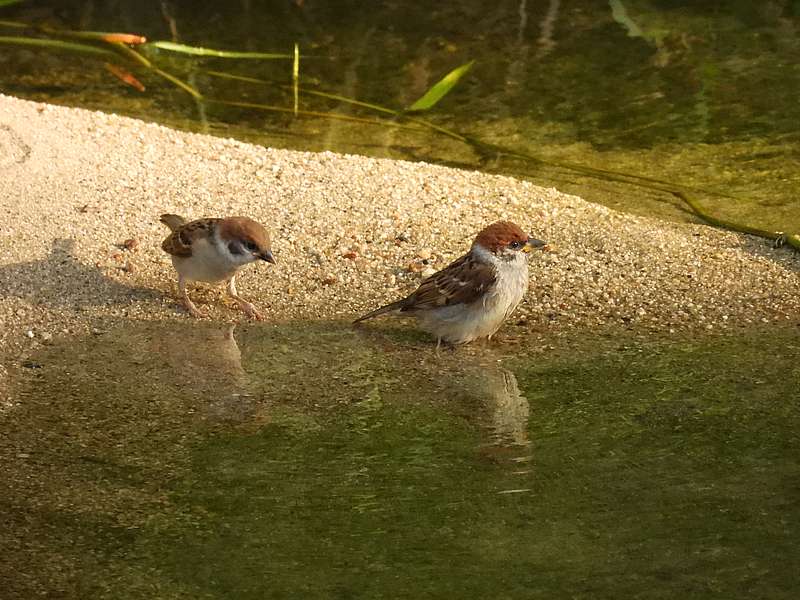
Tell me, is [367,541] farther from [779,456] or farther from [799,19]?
[799,19]

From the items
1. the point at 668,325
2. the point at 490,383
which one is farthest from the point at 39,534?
the point at 668,325

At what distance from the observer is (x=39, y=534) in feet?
15.8

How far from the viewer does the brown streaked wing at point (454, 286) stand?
20.8 ft

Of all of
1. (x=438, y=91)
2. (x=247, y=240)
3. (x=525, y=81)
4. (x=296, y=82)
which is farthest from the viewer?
(x=525, y=81)

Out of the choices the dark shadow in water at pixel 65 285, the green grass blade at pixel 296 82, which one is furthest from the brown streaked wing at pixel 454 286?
the green grass blade at pixel 296 82

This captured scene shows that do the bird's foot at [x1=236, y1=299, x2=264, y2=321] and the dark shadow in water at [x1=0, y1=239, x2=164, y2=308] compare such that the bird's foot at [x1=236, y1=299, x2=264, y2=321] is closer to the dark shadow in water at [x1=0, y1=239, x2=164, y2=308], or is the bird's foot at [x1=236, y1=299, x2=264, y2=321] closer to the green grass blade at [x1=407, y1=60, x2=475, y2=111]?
the dark shadow in water at [x1=0, y1=239, x2=164, y2=308]

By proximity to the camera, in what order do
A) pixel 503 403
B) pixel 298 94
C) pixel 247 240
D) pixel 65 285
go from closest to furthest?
pixel 503 403
pixel 247 240
pixel 65 285
pixel 298 94

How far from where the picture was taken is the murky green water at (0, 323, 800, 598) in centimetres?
450

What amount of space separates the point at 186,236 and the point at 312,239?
0.82 metres

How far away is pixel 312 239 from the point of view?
749 centimetres

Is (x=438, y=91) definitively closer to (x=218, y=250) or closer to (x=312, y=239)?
(x=312, y=239)

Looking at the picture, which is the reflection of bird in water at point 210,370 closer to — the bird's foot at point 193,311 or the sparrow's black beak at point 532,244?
the bird's foot at point 193,311

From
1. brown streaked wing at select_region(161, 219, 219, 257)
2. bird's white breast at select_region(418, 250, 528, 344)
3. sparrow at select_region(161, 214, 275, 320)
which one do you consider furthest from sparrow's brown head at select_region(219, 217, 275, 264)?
bird's white breast at select_region(418, 250, 528, 344)

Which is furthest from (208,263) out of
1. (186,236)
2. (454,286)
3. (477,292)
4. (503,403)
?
(503,403)
